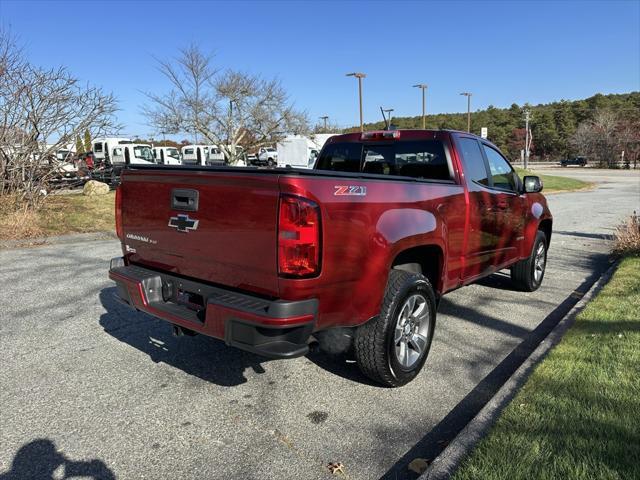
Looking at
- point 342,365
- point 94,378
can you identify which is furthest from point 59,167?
point 342,365

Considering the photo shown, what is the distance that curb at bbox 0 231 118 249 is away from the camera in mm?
9562

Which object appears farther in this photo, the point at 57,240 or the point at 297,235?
the point at 57,240

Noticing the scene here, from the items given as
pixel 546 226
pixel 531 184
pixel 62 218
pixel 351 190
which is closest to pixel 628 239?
pixel 546 226

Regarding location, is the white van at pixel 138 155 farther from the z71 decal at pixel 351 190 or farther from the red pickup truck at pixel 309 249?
the z71 decal at pixel 351 190

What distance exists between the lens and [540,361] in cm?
374

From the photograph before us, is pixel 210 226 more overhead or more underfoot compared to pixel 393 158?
more underfoot

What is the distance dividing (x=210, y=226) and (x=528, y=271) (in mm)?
4641

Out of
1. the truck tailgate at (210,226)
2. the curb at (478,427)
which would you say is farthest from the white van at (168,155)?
the curb at (478,427)

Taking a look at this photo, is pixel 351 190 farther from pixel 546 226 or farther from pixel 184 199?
pixel 546 226

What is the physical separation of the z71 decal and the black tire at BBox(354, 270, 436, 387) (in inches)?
29.4

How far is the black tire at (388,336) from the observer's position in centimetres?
325

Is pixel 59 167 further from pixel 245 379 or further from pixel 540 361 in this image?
pixel 540 361

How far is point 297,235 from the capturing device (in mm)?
2609

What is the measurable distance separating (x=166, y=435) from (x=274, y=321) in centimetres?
107
